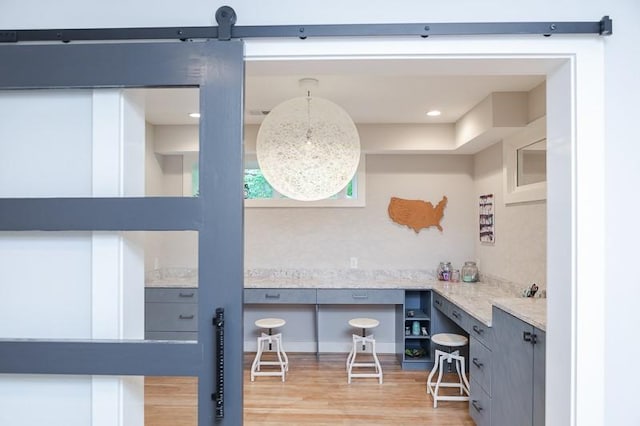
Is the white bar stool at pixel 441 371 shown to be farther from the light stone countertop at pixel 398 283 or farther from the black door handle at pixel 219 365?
the black door handle at pixel 219 365

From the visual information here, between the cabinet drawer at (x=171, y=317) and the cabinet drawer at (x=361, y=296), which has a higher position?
the cabinet drawer at (x=171, y=317)

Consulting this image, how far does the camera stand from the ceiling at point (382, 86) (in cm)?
131

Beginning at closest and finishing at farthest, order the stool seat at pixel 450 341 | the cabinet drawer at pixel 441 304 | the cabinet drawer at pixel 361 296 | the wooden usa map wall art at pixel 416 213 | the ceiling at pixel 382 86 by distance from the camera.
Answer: the ceiling at pixel 382 86 < the stool seat at pixel 450 341 < the cabinet drawer at pixel 441 304 < the cabinet drawer at pixel 361 296 < the wooden usa map wall art at pixel 416 213

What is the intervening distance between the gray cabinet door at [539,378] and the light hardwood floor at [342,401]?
114 centimetres

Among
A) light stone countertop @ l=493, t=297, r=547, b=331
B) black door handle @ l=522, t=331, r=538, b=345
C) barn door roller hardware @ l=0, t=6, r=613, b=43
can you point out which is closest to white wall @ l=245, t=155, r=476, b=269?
light stone countertop @ l=493, t=297, r=547, b=331

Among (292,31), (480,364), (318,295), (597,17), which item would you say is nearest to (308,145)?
(292,31)

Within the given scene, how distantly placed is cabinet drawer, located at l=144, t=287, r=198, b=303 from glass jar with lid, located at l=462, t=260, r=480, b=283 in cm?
353

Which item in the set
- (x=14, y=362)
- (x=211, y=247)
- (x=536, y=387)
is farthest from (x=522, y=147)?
(x=14, y=362)

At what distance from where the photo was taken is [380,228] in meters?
4.43

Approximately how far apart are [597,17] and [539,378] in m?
1.53

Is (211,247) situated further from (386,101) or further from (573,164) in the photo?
(386,101)

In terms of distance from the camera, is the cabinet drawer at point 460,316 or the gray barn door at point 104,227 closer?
the gray barn door at point 104,227

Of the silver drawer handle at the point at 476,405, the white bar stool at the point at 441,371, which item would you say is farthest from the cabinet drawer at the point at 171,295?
the white bar stool at the point at 441,371

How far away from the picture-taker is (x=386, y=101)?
341cm
